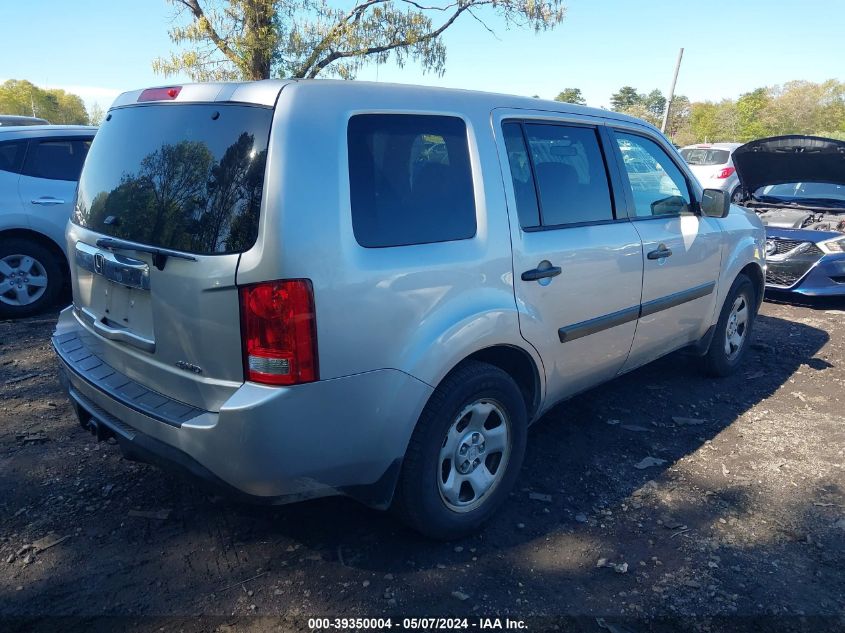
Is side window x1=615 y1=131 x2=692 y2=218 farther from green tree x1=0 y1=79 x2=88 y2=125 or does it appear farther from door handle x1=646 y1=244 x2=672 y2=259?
green tree x1=0 y1=79 x2=88 y2=125

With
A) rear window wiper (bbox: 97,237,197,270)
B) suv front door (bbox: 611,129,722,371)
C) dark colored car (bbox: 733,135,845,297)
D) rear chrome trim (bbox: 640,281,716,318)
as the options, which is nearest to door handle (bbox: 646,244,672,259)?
suv front door (bbox: 611,129,722,371)

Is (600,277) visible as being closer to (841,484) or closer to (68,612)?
(841,484)

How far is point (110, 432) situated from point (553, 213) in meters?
2.21

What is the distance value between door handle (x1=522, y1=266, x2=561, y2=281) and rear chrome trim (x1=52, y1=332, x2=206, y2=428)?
1.48 meters

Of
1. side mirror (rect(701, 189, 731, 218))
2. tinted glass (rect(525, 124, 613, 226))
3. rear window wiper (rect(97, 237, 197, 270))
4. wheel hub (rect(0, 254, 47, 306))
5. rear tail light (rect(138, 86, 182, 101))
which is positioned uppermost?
rear tail light (rect(138, 86, 182, 101))

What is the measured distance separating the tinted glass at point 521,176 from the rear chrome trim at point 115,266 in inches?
63.0

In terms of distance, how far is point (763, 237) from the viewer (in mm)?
4953

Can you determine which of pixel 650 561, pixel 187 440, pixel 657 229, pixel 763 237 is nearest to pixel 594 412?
pixel 657 229

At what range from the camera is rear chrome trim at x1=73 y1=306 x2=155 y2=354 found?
94.4 inches

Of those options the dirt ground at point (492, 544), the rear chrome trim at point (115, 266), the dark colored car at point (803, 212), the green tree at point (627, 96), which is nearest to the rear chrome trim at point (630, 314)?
the dirt ground at point (492, 544)

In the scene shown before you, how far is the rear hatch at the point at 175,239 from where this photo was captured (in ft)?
6.98

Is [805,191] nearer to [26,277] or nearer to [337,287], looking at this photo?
[337,287]

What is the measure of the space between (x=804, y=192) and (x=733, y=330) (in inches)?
170

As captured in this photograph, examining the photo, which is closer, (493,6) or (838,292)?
(838,292)
